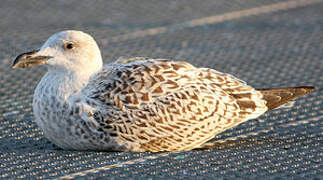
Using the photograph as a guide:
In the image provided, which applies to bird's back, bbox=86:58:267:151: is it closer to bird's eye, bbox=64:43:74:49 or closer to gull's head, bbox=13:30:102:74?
gull's head, bbox=13:30:102:74

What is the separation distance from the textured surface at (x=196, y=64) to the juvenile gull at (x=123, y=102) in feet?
0.43

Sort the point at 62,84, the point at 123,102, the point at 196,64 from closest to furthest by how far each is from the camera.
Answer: the point at 123,102 < the point at 62,84 < the point at 196,64

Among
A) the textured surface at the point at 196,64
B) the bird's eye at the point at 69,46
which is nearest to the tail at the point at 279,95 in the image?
the textured surface at the point at 196,64

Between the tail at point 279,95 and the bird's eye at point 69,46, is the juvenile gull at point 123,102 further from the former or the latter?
the tail at point 279,95

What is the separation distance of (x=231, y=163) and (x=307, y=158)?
50 cm

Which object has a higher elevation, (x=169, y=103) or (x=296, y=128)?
(x=169, y=103)

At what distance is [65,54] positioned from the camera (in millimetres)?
3721

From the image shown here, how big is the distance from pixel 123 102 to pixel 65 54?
55 centimetres

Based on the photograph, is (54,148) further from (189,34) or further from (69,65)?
(189,34)

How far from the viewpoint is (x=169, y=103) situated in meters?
3.64

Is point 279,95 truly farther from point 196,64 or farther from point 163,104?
point 196,64

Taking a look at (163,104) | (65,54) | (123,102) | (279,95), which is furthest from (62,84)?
(279,95)

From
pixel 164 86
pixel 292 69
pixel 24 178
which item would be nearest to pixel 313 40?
pixel 292 69

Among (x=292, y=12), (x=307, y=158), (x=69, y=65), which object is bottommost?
(x=307, y=158)
